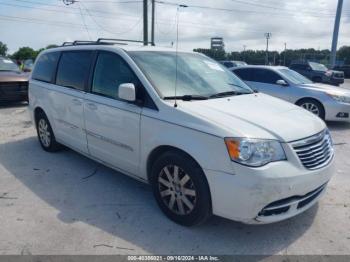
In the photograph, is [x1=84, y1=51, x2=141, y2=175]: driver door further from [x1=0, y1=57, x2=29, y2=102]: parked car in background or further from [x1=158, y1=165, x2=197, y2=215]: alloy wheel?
[x1=0, y1=57, x2=29, y2=102]: parked car in background

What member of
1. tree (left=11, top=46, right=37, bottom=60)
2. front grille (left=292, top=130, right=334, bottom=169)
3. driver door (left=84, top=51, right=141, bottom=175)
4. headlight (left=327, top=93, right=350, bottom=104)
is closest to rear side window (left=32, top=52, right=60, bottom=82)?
driver door (left=84, top=51, right=141, bottom=175)

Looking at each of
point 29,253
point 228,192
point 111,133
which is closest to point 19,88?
point 111,133

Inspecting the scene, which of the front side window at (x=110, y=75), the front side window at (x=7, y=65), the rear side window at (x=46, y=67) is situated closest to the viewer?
the front side window at (x=110, y=75)

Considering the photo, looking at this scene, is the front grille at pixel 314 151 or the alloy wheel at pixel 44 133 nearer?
the front grille at pixel 314 151

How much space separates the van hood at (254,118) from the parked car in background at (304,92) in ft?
16.2

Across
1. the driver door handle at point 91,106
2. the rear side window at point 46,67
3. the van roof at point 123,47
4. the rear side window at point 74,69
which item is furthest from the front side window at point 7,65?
the driver door handle at point 91,106

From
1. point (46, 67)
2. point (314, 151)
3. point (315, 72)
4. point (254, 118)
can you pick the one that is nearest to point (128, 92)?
point (254, 118)

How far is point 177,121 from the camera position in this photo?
10.5ft

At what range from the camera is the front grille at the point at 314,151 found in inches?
119

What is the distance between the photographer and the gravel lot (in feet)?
9.96

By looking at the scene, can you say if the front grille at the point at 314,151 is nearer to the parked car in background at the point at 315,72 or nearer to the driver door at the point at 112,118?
the driver door at the point at 112,118

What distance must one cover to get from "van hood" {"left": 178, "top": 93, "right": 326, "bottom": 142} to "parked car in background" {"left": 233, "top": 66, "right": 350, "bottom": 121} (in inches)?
195

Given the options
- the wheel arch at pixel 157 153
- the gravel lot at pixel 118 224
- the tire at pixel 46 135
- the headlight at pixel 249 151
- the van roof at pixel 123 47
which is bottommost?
the gravel lot at pixel 118 224

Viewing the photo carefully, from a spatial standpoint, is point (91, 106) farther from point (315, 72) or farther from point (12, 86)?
point (315, 72)
